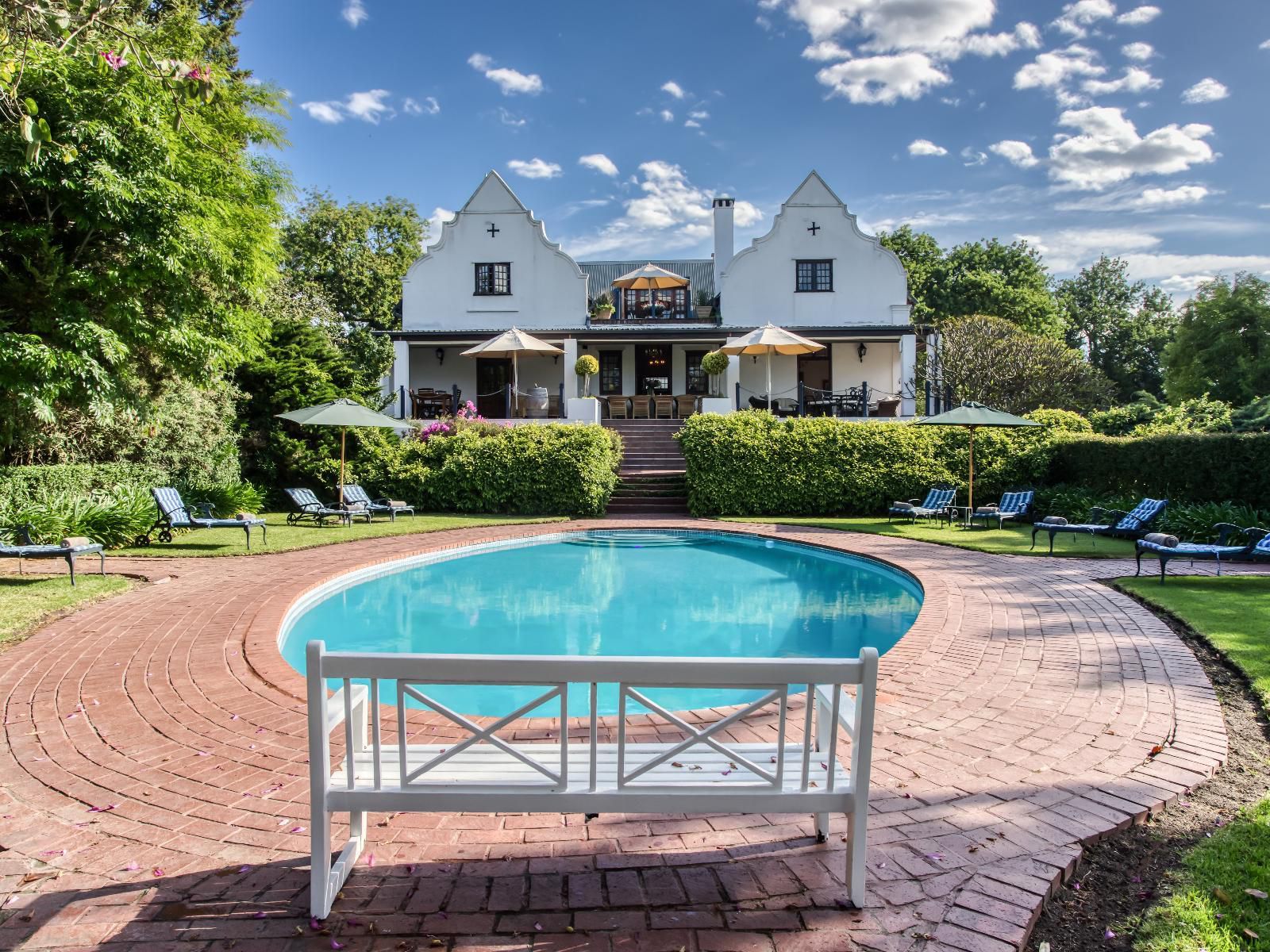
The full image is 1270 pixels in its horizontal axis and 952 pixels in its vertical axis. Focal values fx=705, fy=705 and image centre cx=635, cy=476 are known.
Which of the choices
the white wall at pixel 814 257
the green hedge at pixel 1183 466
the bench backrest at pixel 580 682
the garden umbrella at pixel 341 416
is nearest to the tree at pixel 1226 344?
the white wall at pixel 814 257

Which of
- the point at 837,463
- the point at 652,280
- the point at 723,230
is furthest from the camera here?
the point at 723,230

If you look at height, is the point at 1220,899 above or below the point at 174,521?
below

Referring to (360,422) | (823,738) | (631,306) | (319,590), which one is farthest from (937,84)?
(823,738)

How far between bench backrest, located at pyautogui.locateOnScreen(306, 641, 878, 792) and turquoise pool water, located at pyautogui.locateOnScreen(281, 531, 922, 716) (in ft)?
9.16

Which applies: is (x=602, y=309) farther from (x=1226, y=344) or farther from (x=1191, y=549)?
(x=1226, y=344)

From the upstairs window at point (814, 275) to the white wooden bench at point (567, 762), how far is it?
26479mm

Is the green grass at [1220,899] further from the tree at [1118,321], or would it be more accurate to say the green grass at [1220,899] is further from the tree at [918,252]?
the tree at [1118,321]

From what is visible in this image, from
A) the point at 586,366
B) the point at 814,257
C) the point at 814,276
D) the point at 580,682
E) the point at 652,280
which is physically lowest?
the point at 580,682

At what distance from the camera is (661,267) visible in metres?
31.0

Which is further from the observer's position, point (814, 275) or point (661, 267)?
point (661, 267)

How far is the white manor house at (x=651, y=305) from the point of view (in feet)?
88.5

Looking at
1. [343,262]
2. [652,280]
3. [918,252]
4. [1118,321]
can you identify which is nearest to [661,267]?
[652,280]

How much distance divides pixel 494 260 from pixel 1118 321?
4945 cm

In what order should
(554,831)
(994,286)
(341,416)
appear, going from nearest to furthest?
(554,831) < (341,416) < (994,286)
